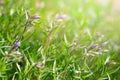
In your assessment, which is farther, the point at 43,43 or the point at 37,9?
the point at 37,9

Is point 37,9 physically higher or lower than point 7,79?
higher

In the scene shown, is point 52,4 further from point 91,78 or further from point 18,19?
point 91,78

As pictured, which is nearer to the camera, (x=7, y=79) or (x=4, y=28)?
(x=7, y=79)

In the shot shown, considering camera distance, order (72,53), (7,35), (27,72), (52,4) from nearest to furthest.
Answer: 1. (27,72)
2. (7,35)
3. (72,53)
4. (52,4)

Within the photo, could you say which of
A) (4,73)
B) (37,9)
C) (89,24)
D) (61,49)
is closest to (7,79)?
(4,73)

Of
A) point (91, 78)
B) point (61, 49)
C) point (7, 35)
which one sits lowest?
point (91, 78)

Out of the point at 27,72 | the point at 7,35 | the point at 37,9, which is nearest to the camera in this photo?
the point at 27,72

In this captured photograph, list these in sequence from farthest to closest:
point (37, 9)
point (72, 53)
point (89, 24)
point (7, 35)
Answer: point (89, 24)
point (37, 9)
point (72, 53)
point (7, 35)

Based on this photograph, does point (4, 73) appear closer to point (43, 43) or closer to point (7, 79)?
point (7, 79)

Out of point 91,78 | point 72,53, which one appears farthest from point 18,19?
point 91,78
